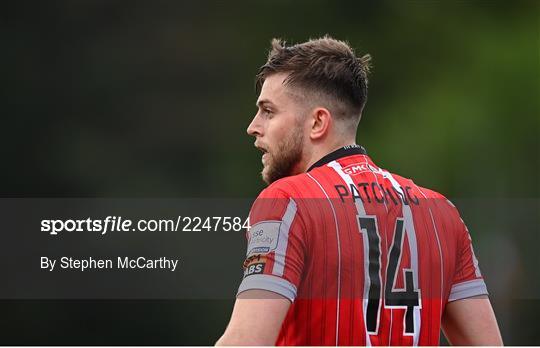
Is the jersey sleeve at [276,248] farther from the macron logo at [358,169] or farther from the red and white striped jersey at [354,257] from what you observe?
the macron logo at [358,169]

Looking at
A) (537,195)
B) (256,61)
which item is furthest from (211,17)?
(537,195)

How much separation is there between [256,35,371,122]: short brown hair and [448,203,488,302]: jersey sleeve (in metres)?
0.56

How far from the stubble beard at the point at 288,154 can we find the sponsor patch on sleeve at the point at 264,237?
43cm

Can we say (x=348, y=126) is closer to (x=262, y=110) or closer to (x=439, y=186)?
(x=262, y=110)

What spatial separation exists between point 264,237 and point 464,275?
29.6 inches

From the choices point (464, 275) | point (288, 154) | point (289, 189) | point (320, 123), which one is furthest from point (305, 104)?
point (464, 275)

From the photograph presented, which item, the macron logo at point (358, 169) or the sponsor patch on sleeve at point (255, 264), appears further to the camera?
the macron logo at point (358, 169)

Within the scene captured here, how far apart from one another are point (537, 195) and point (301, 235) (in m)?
9.69

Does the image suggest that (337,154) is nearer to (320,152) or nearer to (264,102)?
(320,152)

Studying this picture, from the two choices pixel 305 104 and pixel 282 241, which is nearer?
pixel 282 241

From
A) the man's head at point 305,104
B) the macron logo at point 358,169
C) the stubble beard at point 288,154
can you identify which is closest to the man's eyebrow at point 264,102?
the man's head at point 305,104

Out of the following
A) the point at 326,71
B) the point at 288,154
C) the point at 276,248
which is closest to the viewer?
the point at 276,248

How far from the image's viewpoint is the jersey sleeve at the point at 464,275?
9.54 ft

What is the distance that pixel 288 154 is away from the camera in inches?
118
